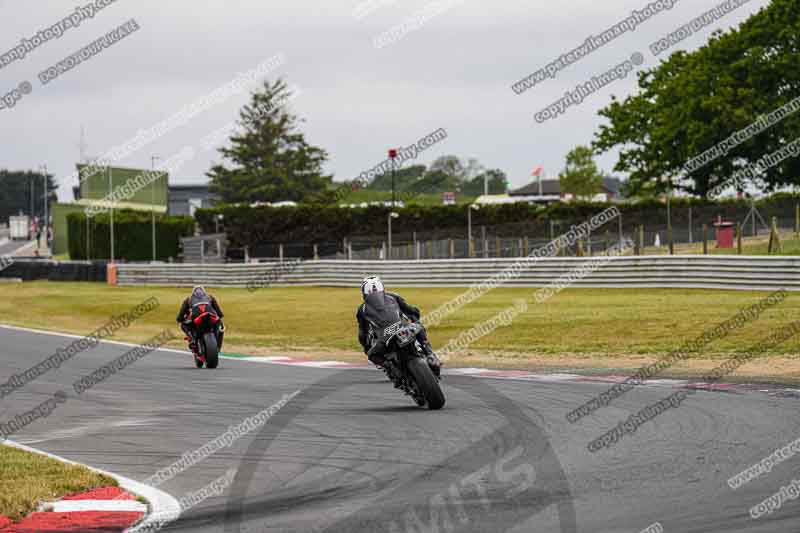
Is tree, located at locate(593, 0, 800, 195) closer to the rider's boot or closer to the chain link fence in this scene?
the chain link fence

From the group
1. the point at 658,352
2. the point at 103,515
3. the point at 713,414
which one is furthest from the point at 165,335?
the point at 103,515

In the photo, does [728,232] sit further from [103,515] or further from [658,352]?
[103,515]

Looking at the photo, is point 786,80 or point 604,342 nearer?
point 604,342

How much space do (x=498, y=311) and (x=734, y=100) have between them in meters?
27.4

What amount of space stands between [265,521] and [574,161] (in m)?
126

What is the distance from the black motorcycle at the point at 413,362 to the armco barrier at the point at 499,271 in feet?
59.2

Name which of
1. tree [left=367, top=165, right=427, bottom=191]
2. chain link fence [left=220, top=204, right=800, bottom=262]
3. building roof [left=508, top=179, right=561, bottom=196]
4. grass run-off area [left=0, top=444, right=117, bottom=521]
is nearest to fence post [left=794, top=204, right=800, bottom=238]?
chain link fence [left=220, top=204, right=800, bottom=262]

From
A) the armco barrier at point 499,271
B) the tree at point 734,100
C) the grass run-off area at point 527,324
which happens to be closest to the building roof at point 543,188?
the tree at point 734,100

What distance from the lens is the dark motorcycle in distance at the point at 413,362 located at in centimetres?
1216

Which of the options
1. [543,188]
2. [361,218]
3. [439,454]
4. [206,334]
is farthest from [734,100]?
[543,188]

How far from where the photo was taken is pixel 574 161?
5143 inches

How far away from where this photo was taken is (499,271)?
39.2 m

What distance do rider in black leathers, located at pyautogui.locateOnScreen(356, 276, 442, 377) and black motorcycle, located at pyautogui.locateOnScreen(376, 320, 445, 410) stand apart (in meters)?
0.11

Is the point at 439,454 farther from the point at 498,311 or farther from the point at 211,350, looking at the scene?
the point at 498,311
